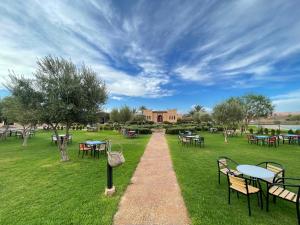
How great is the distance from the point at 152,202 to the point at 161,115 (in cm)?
4820

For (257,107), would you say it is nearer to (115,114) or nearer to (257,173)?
(115,114)

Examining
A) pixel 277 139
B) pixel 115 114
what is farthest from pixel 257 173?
pixel 115 114

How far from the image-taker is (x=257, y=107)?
23844 mm

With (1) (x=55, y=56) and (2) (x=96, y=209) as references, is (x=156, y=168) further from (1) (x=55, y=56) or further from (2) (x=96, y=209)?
(1) (x=55, y=56)

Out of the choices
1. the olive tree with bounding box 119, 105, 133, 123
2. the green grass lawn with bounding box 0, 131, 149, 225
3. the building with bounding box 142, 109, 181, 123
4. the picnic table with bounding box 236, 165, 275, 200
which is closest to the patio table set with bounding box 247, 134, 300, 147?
the picnic table with bounding box 236, 165, 275, 200

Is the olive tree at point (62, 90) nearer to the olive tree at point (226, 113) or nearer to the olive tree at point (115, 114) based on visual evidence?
the olive tree at point (226, 113)

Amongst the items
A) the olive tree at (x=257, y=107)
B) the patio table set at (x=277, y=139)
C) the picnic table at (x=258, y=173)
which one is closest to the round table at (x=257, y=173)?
the picnic table at (x=258, y=173)

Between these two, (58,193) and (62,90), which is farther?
(62,90)

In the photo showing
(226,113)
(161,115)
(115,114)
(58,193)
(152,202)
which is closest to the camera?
Answer: (152,202)

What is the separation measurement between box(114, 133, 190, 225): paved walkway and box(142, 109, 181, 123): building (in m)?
45.4

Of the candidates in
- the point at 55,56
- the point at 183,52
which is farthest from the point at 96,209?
the point at 183,52

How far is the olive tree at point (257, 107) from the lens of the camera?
23.5 meters

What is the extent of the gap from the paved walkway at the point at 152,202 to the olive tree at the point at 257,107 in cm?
2366

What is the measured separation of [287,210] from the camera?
3.31m
